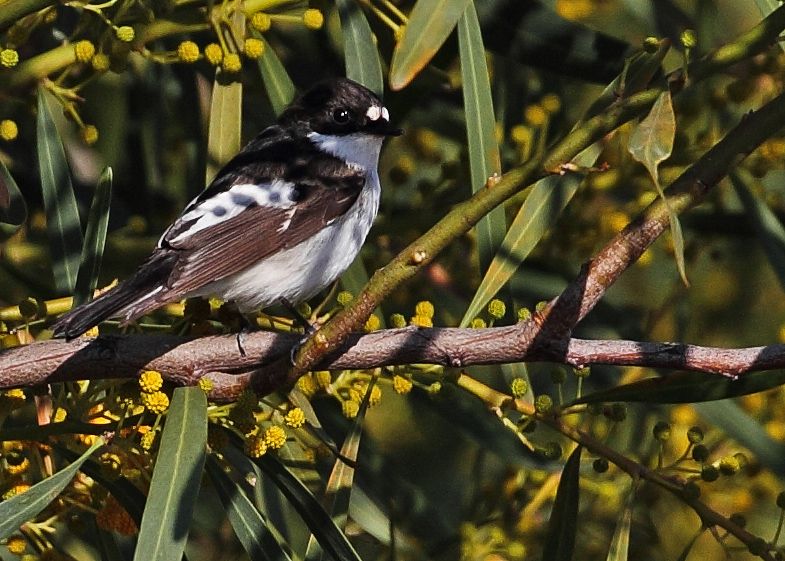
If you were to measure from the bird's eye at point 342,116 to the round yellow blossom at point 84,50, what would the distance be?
874mm

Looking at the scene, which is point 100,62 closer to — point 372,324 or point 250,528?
point 372,324

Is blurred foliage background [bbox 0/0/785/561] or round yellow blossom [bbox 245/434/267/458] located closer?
round yellow blossom [bbox 245/434/267/458]

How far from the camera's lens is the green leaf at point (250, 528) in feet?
8.26

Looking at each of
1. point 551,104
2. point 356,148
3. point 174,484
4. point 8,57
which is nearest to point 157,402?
point 174,484

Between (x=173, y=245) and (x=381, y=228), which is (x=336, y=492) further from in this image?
(x=381, y=228)

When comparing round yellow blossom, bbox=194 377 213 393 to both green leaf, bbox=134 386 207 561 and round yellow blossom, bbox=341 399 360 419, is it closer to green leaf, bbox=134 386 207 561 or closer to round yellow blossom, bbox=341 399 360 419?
green leaf, bbox=134 386 207 561

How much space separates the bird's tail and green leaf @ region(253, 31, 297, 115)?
44 centimetres

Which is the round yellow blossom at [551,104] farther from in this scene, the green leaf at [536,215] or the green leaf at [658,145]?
the green leaf at [658,145]

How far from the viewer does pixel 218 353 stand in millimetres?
2488

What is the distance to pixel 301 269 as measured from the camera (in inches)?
131

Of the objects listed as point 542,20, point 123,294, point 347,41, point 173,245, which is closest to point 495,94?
point 542,20

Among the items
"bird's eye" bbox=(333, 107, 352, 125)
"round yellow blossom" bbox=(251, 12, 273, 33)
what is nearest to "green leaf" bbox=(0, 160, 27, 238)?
"round yellow blossom" bbox=(251, 12, 273, 33)

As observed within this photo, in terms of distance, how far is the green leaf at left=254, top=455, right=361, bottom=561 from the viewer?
8.01 ft

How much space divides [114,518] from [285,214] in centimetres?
102
